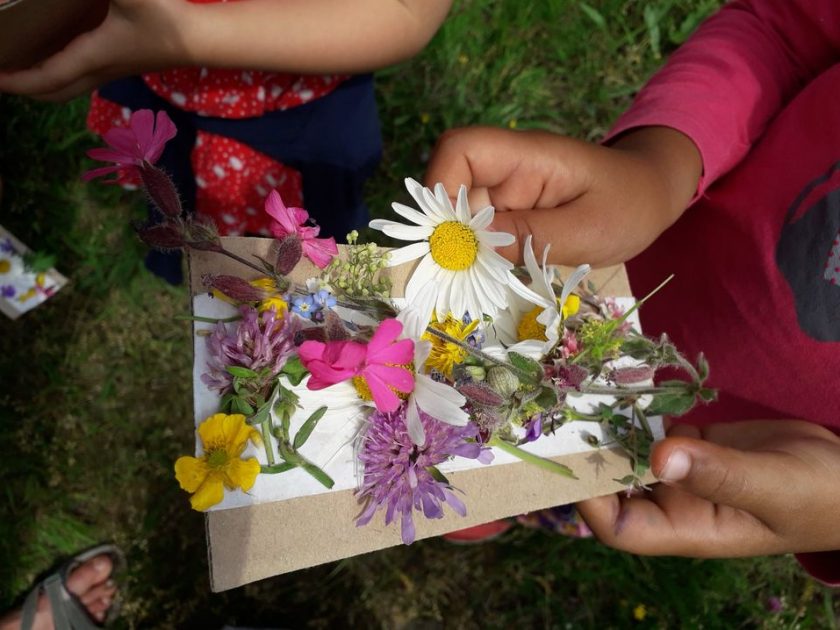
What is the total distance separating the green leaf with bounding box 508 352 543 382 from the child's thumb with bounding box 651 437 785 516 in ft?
0.63

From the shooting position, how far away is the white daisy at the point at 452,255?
1.78 ft

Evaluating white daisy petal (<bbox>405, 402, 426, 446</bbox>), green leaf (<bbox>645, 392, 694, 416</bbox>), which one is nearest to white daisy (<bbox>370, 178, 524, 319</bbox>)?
white daisy petal (<bbox>405, 402, 426, 446</bbox>)

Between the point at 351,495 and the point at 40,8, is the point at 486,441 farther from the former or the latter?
the point at 40,8

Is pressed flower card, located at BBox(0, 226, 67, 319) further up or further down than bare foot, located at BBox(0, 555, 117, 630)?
further up

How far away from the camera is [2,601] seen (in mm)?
1319

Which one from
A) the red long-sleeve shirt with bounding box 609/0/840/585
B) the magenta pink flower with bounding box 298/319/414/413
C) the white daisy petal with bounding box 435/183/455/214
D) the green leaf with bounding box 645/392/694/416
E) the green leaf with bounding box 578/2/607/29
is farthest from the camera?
the green leaf with bounding box 578/2/607/29

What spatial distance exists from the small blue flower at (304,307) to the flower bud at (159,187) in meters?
0.13

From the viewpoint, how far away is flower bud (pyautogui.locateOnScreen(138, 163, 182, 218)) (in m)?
0.49

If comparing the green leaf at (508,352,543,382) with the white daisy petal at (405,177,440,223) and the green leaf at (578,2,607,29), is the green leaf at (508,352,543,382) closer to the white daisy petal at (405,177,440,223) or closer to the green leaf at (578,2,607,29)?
the white daisy petal at (405,177,440,223)

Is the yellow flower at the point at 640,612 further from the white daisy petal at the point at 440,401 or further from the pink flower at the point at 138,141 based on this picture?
the pink flower at the point at 138,141

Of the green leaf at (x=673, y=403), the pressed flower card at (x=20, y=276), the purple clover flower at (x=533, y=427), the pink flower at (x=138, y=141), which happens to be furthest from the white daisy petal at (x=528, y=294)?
the pressed flower card at (x=20, y=276)

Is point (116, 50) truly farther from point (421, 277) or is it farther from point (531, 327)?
point (531, 327)

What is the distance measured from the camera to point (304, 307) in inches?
19.9

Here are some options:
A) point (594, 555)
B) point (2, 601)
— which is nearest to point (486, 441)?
point (594, 555)
